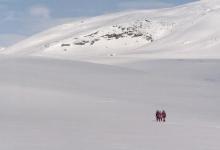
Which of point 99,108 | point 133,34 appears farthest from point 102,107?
point 133,34

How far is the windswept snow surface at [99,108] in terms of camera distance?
12.1 m

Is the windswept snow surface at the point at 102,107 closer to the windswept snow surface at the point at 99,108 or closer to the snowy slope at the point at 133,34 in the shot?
the windswept snow surface at the point at 99,108

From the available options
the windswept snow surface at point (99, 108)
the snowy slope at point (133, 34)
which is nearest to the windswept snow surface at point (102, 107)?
the windswept snow surface at point (99, 108)

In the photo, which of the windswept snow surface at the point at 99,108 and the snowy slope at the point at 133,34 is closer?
the windswept snow surface at the point at 99,108

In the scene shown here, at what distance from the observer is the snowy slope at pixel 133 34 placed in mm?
132750

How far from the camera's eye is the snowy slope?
13275 centimetres

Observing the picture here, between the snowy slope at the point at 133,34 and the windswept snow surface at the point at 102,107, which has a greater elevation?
the windswept snow surface at the point at 102,107

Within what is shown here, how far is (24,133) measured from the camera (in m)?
12.4

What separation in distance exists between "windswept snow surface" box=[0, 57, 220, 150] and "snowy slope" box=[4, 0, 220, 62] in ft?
270

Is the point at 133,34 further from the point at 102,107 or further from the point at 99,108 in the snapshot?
the point at 99,108

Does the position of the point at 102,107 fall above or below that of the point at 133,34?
above

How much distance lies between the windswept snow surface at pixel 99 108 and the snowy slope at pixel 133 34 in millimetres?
82240

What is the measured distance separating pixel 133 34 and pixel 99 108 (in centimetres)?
14315

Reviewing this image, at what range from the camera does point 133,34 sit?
163500mm
